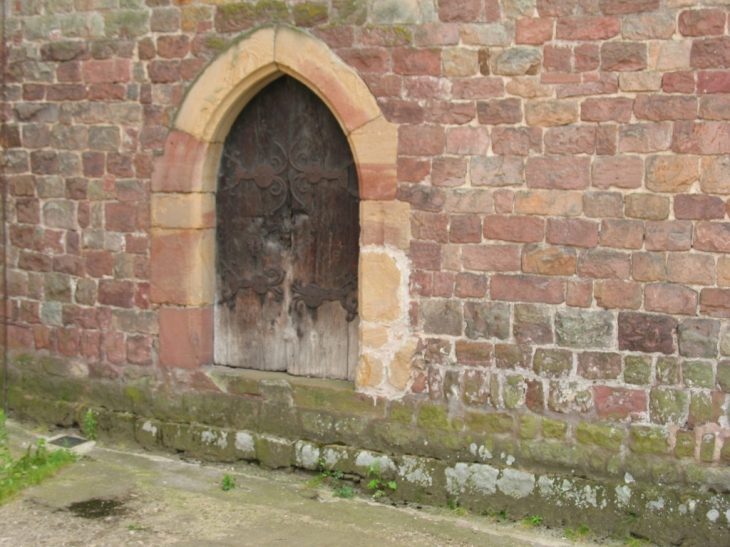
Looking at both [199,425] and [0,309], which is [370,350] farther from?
[0,309]

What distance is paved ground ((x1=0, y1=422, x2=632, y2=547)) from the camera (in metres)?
4.58

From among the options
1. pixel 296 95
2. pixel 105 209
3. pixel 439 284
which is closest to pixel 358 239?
pixel 439 284

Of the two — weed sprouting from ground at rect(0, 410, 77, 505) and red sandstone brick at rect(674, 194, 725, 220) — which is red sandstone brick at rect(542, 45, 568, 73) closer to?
red sandstone brick at rect(674, 194, 725, 220)

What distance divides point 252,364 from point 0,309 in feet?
7.13

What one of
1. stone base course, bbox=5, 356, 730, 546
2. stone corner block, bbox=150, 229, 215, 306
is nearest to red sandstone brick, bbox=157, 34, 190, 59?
stone corner block, bbox=150, 229, 215, 306

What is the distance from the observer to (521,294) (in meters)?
4.91

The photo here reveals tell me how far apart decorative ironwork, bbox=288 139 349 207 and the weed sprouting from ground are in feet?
7.95

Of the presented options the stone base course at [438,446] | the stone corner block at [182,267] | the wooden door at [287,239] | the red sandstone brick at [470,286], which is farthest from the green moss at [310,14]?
the stone base course at [438,446]

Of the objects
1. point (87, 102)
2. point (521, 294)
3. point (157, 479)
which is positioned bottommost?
point (157, 479)

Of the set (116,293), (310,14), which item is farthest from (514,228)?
(116,293)

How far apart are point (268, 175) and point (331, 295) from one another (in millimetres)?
954

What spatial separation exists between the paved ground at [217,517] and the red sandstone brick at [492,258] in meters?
1.51

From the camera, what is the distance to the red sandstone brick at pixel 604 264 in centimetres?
469

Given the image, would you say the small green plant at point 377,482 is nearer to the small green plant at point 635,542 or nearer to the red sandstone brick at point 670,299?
the small green plant at point 635,542
